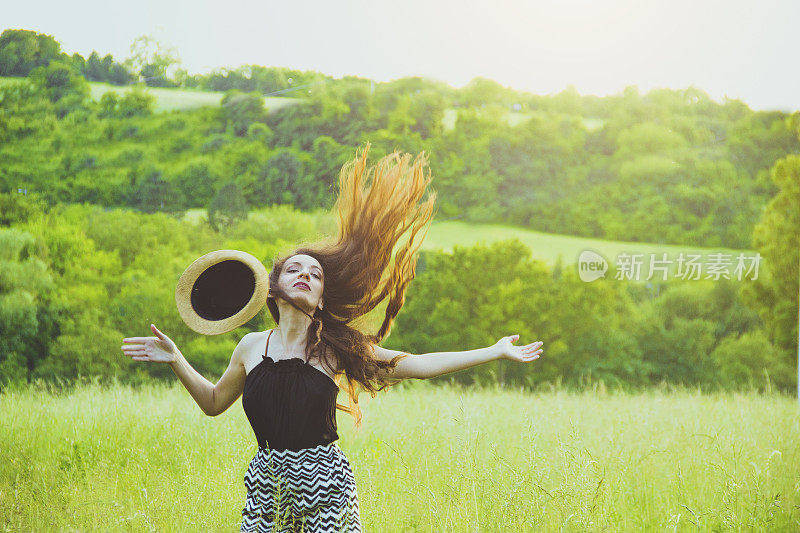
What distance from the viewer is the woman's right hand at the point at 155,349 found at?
265 centimetres

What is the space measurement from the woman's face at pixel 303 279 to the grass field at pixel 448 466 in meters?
1.21

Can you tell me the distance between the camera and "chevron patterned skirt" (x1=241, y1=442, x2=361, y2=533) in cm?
255

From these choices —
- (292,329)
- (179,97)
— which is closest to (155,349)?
(292,329)

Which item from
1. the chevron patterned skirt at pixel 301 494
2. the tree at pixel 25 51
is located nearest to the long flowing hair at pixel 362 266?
the chevron patterned skirt at pixel 301 494

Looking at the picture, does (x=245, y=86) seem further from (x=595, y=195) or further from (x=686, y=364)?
(x=686, y=364)

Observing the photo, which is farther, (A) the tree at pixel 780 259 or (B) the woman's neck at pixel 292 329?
(A) the tree at pixel 780 259

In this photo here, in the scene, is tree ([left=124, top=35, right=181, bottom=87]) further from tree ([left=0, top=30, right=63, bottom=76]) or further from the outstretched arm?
the outstretched arm

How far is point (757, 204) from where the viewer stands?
334 inches

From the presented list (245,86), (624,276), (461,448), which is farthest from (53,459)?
(624,276)

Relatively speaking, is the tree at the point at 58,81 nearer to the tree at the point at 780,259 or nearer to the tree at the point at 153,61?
the tree at the point at 153,61

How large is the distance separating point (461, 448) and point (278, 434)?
2.27m

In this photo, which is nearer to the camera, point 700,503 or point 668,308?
point 700,503

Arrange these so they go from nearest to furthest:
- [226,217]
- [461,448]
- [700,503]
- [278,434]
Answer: [278,434] < [700,503] < [461,448] < [226,217]
